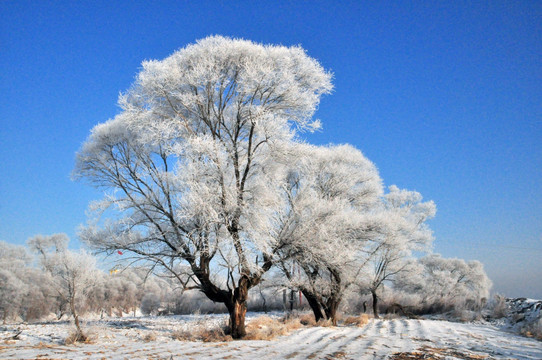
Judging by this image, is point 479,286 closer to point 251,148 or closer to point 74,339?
point 251,148

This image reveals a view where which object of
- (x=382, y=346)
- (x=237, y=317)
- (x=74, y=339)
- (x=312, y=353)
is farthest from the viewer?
(x=237, y=317)

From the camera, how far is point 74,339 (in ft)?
32.7

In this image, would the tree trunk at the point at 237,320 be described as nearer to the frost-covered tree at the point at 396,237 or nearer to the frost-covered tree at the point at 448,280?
the frost-covered tree at the point at 396,237

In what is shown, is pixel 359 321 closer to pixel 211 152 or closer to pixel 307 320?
pixel 307 320

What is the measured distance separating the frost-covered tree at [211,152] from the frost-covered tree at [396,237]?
7.02 metres

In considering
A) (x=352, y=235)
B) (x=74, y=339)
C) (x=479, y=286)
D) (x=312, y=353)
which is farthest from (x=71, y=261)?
(x=479, y=286)

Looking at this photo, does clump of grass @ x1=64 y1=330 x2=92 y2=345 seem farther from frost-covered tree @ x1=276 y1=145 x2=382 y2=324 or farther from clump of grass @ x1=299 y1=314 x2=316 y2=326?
clump of grass @ x1=299 y1=314 x2=316 y2=326

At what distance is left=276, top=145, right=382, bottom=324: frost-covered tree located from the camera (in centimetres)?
1098

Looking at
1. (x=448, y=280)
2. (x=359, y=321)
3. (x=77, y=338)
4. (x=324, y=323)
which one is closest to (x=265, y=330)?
(x=324, y=323)

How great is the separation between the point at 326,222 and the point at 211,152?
14.0ft

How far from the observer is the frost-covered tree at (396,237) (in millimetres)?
17156

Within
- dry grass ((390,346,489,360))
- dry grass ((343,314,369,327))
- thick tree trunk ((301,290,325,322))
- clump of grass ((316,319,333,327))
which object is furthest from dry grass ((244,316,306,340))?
dry grass ((390,346,489,360))

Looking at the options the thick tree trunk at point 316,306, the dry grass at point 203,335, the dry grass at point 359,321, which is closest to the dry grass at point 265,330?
the dry grass at point 203,335

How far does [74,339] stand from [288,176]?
1111 cm
